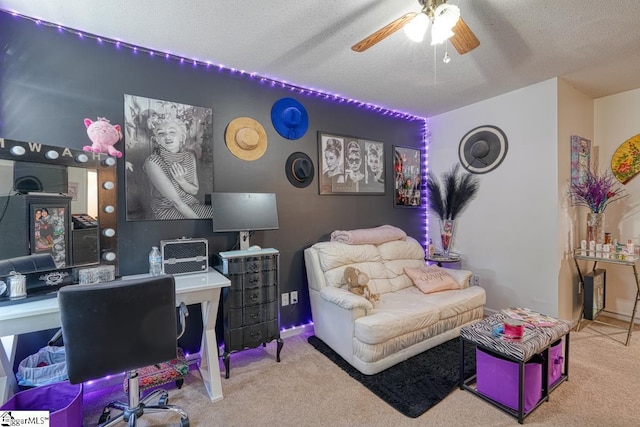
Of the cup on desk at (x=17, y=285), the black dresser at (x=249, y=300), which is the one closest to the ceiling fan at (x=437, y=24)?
the black dresser at (x=249, y=300)

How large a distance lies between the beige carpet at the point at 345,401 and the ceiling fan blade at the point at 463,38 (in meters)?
2.24

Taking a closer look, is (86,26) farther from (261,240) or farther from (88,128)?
→ (261,240)

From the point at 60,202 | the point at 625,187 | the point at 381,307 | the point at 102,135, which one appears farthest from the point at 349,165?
the point at 625,187

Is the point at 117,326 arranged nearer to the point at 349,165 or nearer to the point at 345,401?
the point at 345,401

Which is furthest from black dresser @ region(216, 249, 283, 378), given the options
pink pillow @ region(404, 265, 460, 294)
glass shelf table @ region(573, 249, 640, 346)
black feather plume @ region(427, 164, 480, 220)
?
glass shelf table @ region(573, 249, 640, 346)

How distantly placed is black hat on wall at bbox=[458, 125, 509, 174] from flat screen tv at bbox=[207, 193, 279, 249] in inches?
97.9

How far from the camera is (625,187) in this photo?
10.4ft

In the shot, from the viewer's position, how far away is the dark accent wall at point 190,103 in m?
1.95

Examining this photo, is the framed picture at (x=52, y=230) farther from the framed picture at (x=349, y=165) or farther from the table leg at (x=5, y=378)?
the framed picture at (x=349, y=165)

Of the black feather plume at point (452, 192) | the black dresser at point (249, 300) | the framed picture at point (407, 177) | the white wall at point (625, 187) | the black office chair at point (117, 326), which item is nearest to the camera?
the black office chair at point (117, 326)

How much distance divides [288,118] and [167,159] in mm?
1160

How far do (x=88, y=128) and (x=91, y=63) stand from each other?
1.66 feet

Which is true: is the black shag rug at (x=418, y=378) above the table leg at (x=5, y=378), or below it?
below

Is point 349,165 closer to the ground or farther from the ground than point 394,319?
farther from the ground
